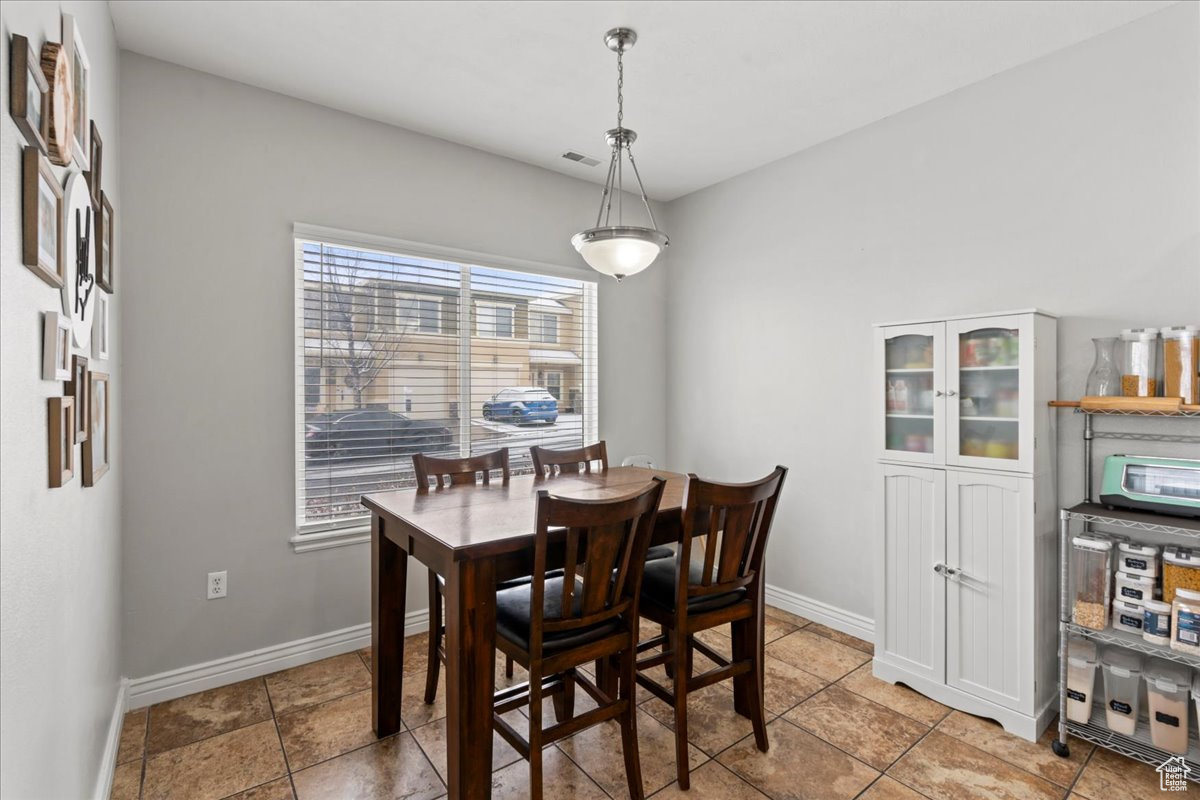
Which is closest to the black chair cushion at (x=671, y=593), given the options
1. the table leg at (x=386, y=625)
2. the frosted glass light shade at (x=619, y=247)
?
the table leg at (x=386, y=625)

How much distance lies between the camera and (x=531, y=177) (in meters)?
3.69

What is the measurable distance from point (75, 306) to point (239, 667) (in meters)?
1.91

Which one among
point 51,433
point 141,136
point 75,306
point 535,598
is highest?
point 141,136

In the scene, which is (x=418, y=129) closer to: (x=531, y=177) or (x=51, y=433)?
(x=531, y=177)

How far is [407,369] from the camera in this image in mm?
3219

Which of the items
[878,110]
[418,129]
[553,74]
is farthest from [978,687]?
[418,129]

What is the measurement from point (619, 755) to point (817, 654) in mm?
1358

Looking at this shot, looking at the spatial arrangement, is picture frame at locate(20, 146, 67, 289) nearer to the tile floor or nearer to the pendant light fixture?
the pendant light fixture

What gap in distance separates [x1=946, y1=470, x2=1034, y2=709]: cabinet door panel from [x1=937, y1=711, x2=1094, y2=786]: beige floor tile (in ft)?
0.38

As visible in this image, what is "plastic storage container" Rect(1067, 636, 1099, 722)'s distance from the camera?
216cm

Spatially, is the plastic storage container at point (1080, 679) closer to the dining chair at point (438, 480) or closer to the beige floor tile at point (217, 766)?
the dining chair at point (438, 480)

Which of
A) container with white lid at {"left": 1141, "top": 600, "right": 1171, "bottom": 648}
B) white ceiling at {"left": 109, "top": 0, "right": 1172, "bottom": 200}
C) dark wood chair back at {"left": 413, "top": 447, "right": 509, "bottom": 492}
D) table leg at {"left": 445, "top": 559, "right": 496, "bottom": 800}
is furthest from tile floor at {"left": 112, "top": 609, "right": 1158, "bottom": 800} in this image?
white ceiling at {"left": 109, "top": 0, "right": 1172, "bottom": 200}

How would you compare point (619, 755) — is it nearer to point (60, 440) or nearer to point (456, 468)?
point (456, 468)

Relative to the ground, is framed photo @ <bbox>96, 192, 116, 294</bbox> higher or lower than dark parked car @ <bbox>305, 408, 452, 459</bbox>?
higher
